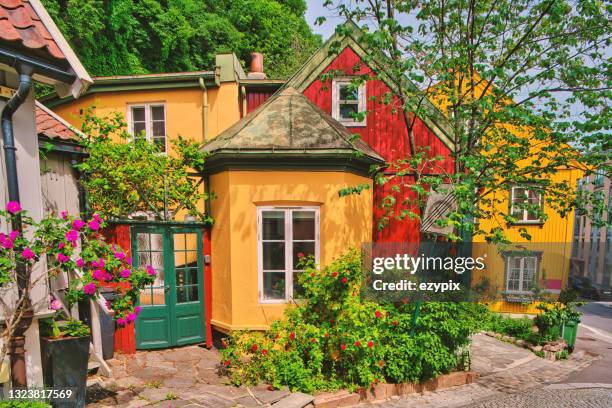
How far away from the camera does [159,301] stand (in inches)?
250

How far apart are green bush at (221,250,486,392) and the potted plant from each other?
2.17 meters

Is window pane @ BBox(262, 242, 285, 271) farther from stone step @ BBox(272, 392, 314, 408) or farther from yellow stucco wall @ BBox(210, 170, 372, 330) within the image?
stone step @ BBox(272, 392, 314, 408)

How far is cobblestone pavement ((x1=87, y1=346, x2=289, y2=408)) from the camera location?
442 centimetres

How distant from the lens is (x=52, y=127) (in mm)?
4973

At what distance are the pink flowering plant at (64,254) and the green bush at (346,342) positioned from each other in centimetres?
235

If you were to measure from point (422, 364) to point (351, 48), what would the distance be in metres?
8.15

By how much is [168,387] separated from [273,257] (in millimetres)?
2859

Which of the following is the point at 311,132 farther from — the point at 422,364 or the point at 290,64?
the point at 290,64

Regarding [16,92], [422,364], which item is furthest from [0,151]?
[422,364]

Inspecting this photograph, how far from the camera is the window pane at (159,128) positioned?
11.0 meters

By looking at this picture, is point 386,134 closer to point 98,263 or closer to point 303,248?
point 303,248

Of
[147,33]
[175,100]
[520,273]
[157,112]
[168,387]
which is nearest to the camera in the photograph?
[168,387]

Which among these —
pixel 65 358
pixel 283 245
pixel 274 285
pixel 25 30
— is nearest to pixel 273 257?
pixel 283 245

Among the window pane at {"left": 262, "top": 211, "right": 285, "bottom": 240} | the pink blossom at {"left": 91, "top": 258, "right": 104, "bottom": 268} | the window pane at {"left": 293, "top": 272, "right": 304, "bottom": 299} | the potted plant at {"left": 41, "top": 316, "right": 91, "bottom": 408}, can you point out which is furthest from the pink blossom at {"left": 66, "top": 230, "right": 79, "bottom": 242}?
the window pane at {"left": 293, "top": 272, "right": 304, "bottom": 299}
